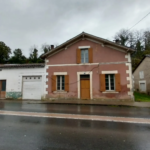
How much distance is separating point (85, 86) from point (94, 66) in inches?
85.0

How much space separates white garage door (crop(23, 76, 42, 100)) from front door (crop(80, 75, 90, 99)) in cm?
444

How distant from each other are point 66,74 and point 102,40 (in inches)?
191

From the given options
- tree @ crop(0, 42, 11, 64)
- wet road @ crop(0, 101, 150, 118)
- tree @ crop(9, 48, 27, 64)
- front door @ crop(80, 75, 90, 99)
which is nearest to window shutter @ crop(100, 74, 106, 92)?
front door @ crop(80, 75, 90, 99)

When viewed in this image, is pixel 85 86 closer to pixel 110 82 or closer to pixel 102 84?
pixel 102 84

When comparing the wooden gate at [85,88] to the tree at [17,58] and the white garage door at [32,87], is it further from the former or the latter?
the tree at [17,58]

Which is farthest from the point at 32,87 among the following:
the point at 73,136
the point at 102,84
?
the point at 73,136

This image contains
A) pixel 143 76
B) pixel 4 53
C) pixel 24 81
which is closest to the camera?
pixel 24 81

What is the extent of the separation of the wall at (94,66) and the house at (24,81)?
0.94 metres

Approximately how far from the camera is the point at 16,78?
14539mm

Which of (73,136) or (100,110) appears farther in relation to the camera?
(100,110)

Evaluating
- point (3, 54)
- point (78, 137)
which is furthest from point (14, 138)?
point (3, 54)

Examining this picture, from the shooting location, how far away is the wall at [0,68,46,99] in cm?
1415

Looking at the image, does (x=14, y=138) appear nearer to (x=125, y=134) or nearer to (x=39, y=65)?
(x=125, y=134)

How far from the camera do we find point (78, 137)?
396cm
